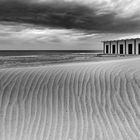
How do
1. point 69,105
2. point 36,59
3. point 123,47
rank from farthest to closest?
point 123,47 → point 36,59 → point 69,105

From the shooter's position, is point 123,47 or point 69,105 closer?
point 69,105

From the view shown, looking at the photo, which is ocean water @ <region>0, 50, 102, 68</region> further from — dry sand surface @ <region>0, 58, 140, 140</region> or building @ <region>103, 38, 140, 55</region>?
dry sand surface @ <region>0, 58, 140, 140</region>

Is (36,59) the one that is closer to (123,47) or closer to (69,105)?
(123,47)

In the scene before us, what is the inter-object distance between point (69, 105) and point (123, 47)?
2837cm

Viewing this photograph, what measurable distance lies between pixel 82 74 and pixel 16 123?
3.11 meters

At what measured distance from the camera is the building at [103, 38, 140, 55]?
91.7 feet

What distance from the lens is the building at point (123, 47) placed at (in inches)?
1100

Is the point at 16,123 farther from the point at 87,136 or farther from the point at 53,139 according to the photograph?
the point at 87,136

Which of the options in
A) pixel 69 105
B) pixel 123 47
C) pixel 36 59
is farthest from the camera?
pixel 123 47

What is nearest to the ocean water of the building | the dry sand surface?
the building

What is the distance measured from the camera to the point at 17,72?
5.98 m

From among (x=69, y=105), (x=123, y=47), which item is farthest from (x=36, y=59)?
(x=69, y=105)

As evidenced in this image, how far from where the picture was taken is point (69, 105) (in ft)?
14.6

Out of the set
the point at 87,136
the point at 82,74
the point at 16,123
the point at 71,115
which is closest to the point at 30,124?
the point at 16,123
